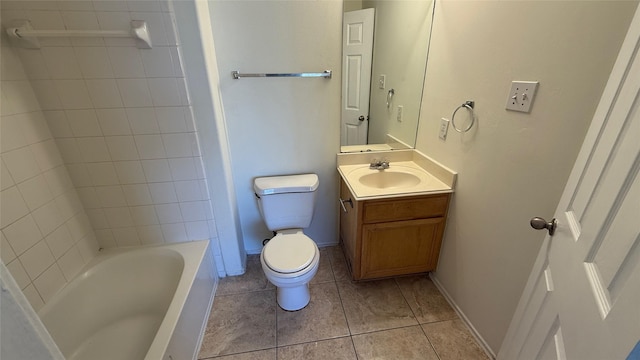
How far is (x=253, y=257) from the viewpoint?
2160 mm

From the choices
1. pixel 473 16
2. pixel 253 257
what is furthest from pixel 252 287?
pixel 473 16

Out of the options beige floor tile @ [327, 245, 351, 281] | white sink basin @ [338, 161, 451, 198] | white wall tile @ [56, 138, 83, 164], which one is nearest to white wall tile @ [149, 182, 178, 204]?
white wall tile @ [56, 138, 83, 164]

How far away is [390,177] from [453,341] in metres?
1.01

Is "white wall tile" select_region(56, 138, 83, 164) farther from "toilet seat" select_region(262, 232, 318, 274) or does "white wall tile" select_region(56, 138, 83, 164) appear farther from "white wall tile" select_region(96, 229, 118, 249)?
"toilet seat" select_region(262, 232, 318, 274)

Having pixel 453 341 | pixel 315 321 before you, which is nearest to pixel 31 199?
pixel 315 321

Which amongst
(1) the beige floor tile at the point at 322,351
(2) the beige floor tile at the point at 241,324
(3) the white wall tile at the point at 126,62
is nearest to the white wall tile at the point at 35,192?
(3) the white wall tile at the point at 126,62

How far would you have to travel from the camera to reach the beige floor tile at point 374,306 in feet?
5.17

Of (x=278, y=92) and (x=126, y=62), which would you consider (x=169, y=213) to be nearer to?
(x=126, y=62)

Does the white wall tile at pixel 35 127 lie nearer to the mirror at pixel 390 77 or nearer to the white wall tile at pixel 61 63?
the white wall tile at pixel 61 63

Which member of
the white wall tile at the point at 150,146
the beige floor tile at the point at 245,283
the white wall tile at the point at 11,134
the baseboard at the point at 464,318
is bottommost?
the beige floor tile at the point at 245,283

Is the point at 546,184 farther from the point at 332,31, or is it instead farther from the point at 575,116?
the point at 332,31

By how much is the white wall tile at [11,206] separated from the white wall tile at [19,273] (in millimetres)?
177

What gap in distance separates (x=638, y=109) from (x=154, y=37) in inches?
69.5

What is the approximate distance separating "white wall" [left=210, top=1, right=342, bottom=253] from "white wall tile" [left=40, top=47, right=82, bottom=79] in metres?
0.68
